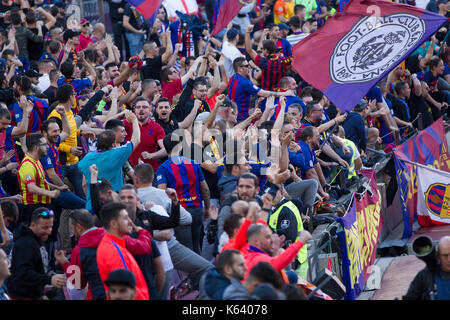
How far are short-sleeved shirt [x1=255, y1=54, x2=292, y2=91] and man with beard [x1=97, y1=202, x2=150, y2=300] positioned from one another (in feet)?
27.7

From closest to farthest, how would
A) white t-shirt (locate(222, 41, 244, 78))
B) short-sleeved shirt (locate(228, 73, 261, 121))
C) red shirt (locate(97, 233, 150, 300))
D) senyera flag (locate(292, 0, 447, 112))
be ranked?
red shirt (locate(97, 233, 150, 300))
senyera flag (locate(292, 0, 447, 112))
short-sleeved shirt (locate(228, 73, 261, 121))
white t-shirt (locate(222, 41, 244, 78))

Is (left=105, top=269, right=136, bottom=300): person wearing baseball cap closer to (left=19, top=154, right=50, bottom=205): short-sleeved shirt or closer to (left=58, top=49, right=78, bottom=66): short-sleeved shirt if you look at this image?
(left=19, top=154, right=50, bottom=205): short-sleeved shirt

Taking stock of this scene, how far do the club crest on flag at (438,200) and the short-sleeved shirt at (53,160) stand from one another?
24.0 feet

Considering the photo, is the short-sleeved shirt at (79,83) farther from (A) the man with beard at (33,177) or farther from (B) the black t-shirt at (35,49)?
(B) the black t-shirt at (35,49)

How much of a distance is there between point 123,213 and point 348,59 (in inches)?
250

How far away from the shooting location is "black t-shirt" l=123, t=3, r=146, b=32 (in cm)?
2027

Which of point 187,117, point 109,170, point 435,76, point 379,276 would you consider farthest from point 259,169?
point 435,76

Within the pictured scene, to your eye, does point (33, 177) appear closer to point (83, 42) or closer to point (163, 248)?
point (163, 248)

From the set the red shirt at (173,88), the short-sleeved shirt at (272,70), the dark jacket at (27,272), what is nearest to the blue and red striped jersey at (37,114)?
the red shirt at (173,88)

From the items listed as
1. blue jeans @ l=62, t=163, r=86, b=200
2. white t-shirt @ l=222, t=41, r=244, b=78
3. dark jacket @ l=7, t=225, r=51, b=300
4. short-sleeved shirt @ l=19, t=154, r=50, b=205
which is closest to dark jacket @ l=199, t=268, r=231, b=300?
dark jacket @ l=7, t=225, r=51, b=300

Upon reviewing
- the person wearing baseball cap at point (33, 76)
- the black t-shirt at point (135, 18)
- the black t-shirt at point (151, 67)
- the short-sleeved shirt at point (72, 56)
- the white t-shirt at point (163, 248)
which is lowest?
the black t-shirt at point (135, 18)

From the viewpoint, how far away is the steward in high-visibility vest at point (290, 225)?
35.8ft

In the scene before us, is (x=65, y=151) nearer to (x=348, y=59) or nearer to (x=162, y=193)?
(x=162, y=193)

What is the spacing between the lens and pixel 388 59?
527 inches
